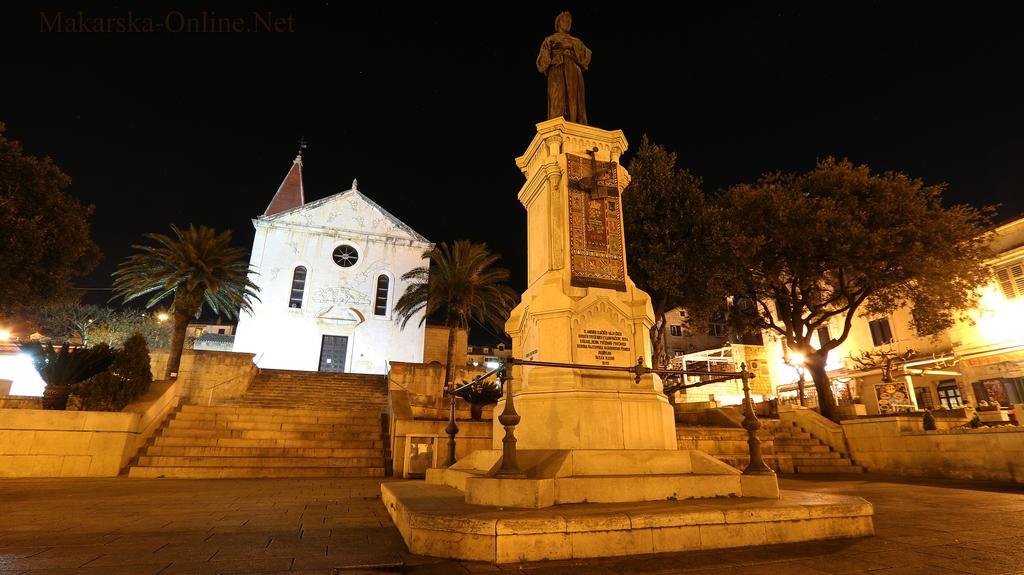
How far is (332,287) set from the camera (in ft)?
104

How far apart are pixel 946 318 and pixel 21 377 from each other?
34293mm

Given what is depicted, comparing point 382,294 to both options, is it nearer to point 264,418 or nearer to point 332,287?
point 332,287

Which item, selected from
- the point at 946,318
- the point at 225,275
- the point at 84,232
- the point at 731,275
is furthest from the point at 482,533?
the point at 225,275

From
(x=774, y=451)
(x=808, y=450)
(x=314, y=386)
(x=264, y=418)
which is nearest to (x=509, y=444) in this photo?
(x=774, y=451)

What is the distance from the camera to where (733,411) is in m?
18.4

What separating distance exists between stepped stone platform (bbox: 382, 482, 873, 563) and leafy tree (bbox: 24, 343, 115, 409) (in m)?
11.2

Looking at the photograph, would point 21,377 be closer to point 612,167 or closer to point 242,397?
point 242,397

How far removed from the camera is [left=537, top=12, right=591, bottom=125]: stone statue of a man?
8.43 meters

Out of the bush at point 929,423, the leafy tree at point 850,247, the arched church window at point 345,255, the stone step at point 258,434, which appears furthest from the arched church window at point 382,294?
the bush at point 929,423

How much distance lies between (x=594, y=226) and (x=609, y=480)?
3.77 metres

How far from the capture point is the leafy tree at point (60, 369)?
443 inches

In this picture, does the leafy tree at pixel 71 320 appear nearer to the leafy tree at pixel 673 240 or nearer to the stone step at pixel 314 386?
the stone step at pixel 314 386

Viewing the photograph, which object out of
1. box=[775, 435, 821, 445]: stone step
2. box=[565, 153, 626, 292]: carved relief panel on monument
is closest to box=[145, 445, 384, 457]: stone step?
box=[565, 153, 626, 292]: carved relief panel on monument

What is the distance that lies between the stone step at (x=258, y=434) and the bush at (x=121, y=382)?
4.51 feet
